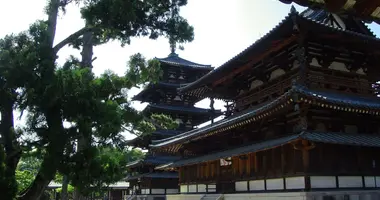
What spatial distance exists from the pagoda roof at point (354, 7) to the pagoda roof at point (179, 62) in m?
33.9

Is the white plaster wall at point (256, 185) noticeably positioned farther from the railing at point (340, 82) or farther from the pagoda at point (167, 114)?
the pagoda at point (167, 114)

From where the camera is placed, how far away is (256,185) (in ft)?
56.2

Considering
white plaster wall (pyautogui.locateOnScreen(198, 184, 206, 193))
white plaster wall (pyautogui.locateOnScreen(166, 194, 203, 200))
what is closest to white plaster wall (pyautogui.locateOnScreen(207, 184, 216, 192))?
white plaster wall (pyautogui.locateOnScreen(198, 184, 206, 193))

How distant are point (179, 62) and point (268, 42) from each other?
73.9 ft

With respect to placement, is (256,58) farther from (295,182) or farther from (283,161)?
(295,182)

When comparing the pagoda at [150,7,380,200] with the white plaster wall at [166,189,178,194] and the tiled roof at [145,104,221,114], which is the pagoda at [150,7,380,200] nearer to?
the white plaster wall at [166,189,178,194]

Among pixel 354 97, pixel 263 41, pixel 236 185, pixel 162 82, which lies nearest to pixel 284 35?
pixel 263 41

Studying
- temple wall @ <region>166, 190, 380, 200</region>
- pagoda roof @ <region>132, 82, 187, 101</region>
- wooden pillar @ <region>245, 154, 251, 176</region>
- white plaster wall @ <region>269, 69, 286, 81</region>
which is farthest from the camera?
pagoda roof @ <region>132, 82, 187, 101</region>

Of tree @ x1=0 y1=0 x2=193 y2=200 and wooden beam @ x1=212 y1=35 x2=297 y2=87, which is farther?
wooden beam @ x1=212 y1=35 x2=297 y2=87

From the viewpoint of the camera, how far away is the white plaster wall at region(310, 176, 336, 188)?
14.3 metres

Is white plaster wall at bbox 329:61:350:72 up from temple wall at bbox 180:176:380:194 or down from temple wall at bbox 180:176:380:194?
up

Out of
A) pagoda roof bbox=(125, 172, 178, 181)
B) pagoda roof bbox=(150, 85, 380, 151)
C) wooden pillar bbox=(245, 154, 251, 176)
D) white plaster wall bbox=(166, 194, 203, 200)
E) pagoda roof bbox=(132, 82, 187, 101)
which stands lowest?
white plaster wall bbox=(166, 194, 203, 200)

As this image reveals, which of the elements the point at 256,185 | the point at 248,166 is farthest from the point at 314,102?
the point at 248,166

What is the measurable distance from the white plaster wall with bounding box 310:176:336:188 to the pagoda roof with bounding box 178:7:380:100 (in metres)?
6.03
